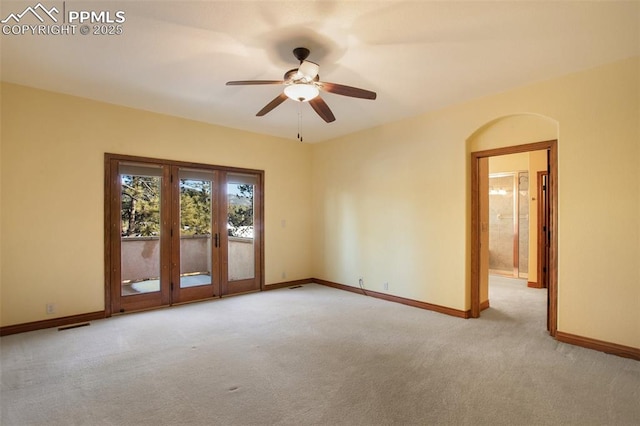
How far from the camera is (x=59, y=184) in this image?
4.05 m

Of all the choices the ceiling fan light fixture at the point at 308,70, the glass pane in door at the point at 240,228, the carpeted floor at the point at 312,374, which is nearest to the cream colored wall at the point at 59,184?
the carpeted floor at the point at 312,374

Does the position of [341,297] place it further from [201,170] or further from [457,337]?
[201,170]

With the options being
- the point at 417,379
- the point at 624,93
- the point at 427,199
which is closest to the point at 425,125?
the point at 427,199

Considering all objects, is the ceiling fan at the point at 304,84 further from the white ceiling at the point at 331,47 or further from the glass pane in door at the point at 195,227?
the glass pane in door at the point at 195,227

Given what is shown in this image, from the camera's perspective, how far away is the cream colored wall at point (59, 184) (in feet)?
12.3

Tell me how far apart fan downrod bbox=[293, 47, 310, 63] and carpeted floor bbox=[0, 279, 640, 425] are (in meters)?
2.84

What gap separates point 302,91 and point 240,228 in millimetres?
3427

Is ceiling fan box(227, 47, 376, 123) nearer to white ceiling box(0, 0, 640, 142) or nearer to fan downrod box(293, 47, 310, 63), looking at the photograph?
fan downrod box(293, 47, 310, 63)

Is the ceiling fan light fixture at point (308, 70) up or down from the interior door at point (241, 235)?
up

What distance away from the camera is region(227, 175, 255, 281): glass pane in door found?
5.64 metres

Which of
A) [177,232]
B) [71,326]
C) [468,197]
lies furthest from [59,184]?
[468,197]

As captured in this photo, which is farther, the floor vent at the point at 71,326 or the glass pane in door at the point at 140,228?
the glass pane in door at the point at 140,228

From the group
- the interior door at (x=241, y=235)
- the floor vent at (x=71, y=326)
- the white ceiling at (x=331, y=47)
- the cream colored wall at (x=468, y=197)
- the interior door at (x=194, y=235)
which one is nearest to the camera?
the white ceiling at (x=331, y=47)

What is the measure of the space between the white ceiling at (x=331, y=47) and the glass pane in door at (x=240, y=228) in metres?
1.79
